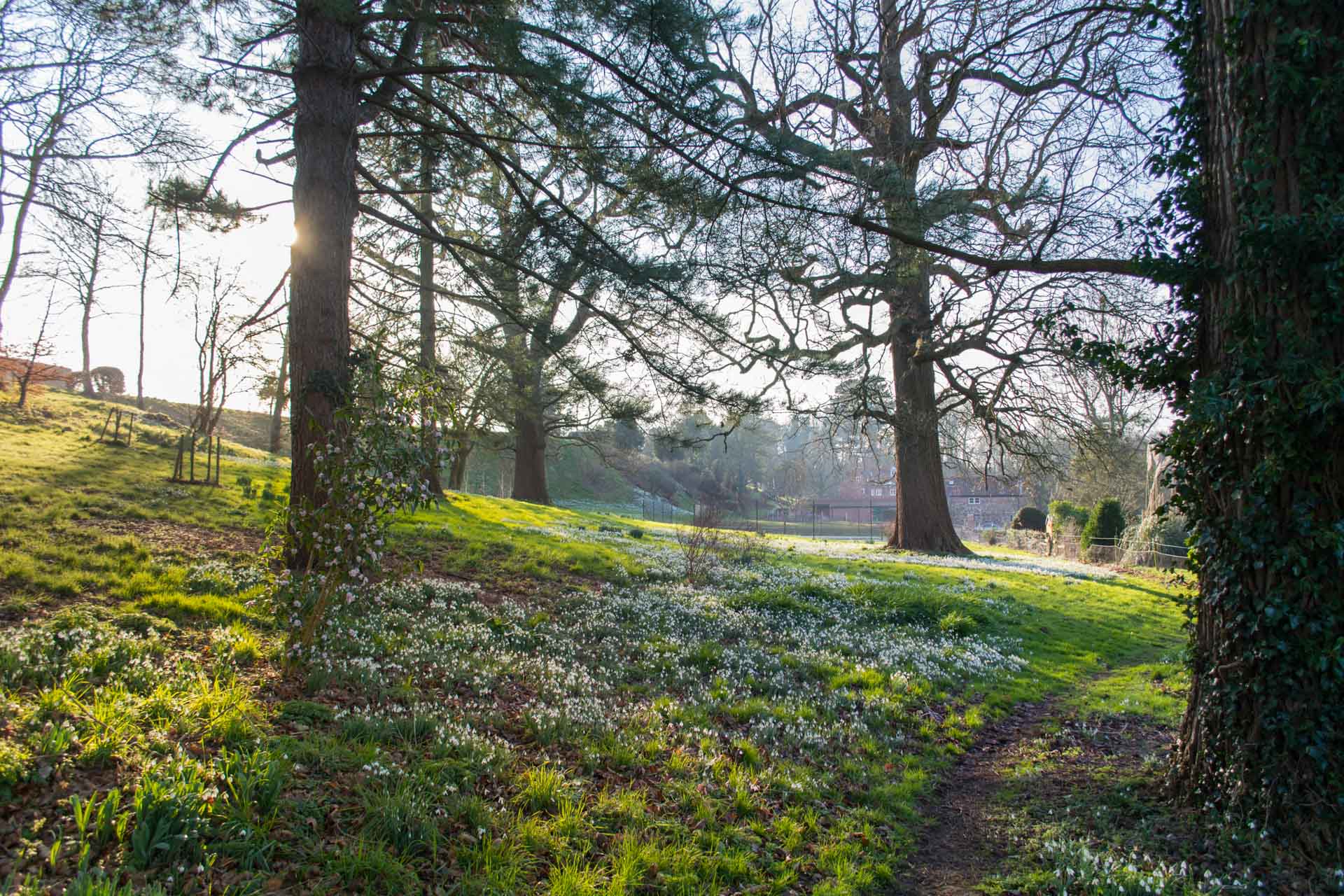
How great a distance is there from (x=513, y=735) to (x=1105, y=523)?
29429 millimetres

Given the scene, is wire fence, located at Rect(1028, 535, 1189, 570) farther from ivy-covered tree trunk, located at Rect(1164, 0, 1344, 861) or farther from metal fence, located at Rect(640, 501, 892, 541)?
ivy-covered tree trunk, located at Rect(1164, 0, 1344, 861)

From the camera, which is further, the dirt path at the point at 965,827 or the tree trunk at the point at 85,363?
the tree trunk at the point at 85,363

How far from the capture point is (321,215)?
793cm

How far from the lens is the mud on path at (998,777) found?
13.3ft

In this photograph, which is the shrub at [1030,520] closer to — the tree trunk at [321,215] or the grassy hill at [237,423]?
the tree trunk at [321,215]

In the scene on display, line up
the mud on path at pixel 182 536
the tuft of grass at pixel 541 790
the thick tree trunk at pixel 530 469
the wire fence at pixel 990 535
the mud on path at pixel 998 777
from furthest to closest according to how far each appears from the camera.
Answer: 1. the thick tree trunk at pixel 530 469
2. the wire fence at pixel 990 535
3. the mud on path at pixel 182 536
4. the mud on path at pixel 998 777
5. the tuft of grass at pixel 541 790

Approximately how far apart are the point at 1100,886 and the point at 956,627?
22.4ft

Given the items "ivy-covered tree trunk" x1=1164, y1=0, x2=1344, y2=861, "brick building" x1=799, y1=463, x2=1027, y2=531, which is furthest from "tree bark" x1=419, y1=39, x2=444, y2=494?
"brick building" x1=799, y1=463, x2=1027, y2=531

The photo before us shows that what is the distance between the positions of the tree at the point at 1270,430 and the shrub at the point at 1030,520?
37.0m

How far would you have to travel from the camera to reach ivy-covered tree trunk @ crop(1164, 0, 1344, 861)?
3729mm

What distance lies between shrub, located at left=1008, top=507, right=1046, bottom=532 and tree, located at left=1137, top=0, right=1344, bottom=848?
37.0m

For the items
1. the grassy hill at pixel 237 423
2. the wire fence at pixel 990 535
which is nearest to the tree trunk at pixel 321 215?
the wire fence at pixel 990 535

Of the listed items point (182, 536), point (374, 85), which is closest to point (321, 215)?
point (374, 85)

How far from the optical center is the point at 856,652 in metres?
8.38
